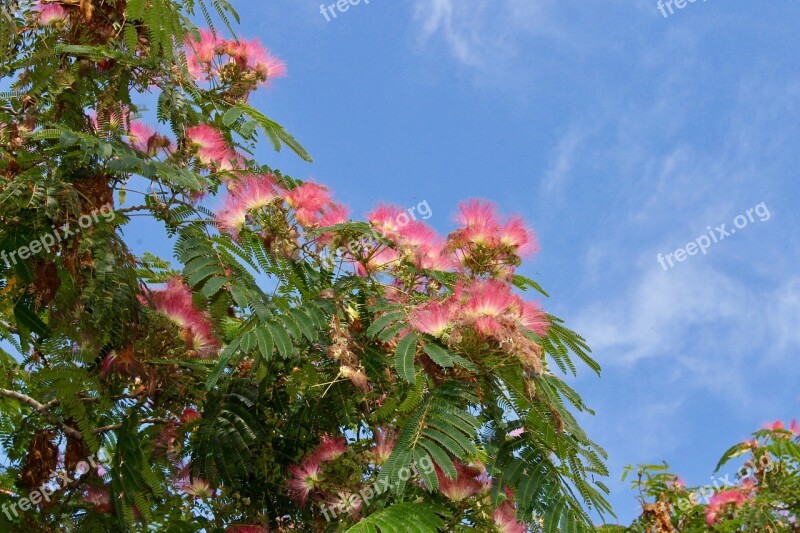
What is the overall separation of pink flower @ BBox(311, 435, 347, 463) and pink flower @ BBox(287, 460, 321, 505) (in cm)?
3

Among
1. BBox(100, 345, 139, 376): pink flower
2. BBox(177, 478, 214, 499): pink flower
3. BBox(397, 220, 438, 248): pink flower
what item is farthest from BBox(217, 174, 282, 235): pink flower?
BBox(177, 478, 214, 499): pink flower

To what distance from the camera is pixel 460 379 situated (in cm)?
341

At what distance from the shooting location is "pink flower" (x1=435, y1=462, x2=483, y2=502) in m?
3.41

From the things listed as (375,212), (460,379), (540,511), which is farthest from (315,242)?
(540,511)

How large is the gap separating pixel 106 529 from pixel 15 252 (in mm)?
1277

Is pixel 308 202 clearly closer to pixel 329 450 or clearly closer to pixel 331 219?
pixel 331 219

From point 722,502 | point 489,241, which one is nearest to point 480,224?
point 489,241

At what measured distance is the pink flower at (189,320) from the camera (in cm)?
365

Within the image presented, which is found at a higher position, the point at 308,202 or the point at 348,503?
the point at 308,202

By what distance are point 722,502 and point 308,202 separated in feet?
11.6

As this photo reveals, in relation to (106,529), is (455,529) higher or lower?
lower

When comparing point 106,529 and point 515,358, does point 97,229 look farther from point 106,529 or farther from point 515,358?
point 515,358

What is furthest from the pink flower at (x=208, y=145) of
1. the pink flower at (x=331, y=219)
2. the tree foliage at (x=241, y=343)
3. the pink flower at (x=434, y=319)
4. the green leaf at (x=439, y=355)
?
the green leaf at (x=439, y=355)

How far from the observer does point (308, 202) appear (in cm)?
388
